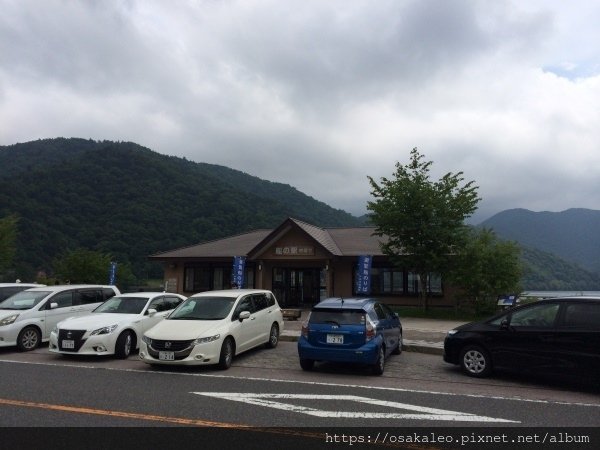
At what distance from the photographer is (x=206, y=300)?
10.9 metres

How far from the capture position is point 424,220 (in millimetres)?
21234

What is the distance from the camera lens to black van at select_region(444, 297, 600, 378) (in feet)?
26.3

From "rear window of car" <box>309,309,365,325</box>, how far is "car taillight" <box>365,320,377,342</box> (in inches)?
4.6

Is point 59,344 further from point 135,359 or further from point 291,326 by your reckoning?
point 291,326

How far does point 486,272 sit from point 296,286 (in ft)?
34.3

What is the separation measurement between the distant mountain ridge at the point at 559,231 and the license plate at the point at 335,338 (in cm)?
5324

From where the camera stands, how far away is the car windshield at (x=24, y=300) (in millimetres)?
12570

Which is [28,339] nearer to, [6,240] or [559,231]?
[6,240]

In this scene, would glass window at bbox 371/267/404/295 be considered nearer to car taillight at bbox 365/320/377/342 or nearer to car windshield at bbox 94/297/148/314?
car windshield at bbox 94/297/148/314

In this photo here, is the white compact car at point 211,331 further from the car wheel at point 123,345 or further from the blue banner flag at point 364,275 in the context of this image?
the blue banner flag at point 364,275

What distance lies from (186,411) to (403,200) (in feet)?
55.3

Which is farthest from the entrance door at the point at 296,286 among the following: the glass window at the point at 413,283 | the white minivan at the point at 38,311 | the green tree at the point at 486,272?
the white minivan at the point at 38,311

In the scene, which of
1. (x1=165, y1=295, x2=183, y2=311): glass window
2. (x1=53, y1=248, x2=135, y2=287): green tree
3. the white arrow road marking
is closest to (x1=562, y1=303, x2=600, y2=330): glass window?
the white arrow road marking
